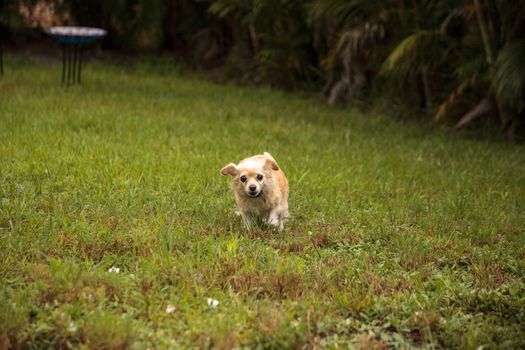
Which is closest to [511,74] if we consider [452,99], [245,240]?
[452,99]

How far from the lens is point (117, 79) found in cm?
1446

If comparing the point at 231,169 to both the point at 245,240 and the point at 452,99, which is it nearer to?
the point at 245,240

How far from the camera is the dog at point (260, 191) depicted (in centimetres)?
543

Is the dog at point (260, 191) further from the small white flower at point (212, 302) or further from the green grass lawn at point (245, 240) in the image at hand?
the small white flower at point (212, 302)

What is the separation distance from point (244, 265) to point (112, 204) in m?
1.75

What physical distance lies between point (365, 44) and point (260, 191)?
796 centimetres

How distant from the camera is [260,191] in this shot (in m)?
5.40

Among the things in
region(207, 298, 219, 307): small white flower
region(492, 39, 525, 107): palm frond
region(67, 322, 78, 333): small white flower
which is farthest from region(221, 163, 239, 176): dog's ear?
region(492, 39, 525, 107): palm frond

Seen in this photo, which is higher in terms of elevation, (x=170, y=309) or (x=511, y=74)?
(x=511, y=74)

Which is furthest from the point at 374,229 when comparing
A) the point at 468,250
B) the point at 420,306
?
the point at 420,306

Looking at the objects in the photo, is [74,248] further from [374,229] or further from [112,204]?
[374,229]

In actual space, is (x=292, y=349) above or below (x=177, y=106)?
above

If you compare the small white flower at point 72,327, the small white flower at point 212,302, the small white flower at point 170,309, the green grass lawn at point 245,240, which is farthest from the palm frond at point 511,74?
the small white flower at point 72,327

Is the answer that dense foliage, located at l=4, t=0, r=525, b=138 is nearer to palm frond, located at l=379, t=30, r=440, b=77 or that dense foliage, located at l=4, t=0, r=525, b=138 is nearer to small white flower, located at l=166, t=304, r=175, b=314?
palm frond, located at l=379, t=30, r=440, b=77
